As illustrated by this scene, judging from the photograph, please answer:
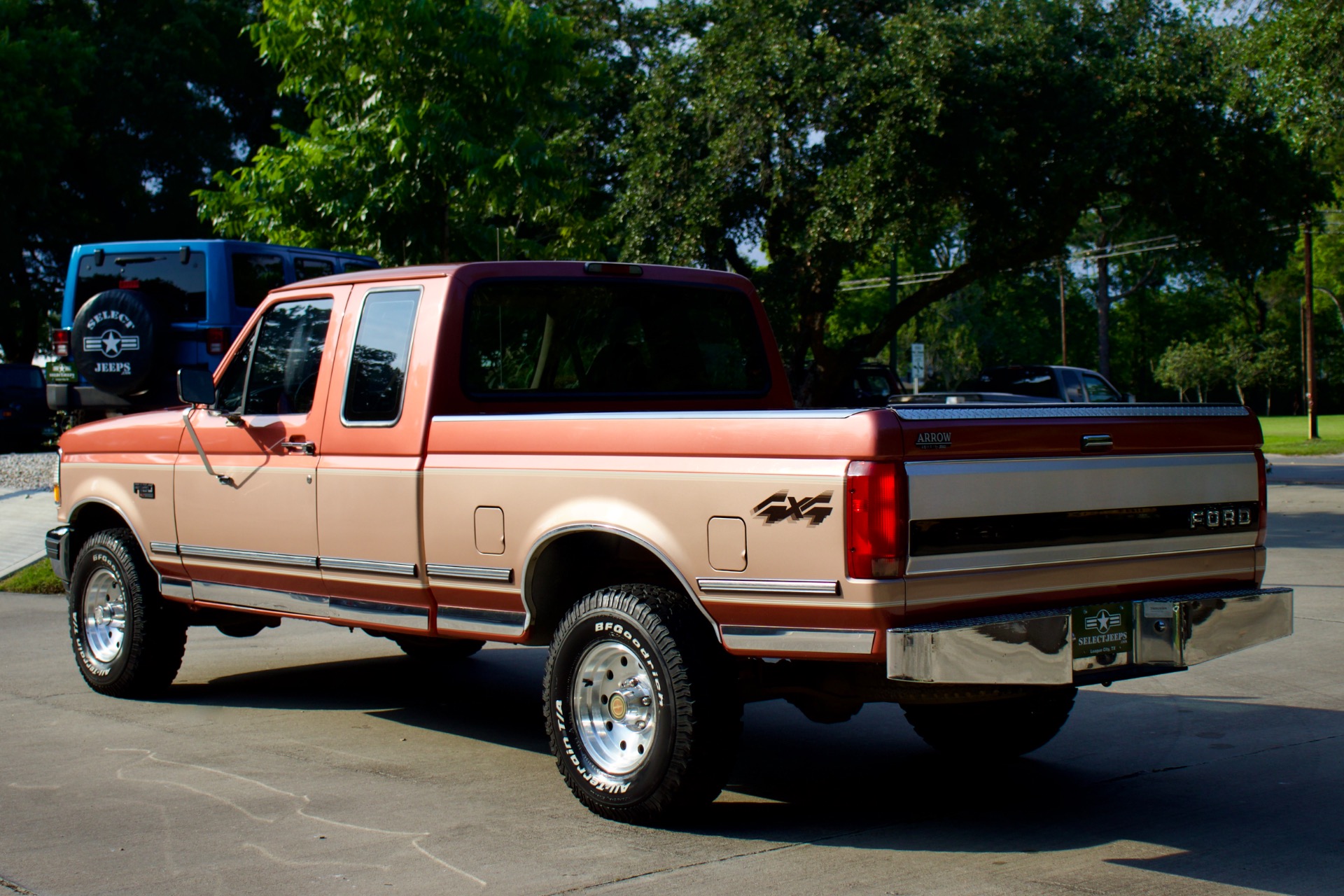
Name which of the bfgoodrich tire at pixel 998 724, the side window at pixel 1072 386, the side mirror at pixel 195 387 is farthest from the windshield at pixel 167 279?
the side window at pixel 1072 386

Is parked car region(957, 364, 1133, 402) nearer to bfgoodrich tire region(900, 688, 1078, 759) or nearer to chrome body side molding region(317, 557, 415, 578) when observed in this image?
bfgoodrich tire region(900, 688, 1078, 759)

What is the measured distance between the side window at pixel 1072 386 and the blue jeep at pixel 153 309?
13634mm

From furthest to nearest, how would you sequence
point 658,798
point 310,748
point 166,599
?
point 166,599 → point 310,748 → point 658,798

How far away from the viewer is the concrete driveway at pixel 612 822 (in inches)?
177

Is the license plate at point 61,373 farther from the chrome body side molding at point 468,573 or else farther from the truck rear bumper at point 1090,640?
the truck rear bumper at point 1090,640

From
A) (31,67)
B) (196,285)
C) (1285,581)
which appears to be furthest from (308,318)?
(31,67)

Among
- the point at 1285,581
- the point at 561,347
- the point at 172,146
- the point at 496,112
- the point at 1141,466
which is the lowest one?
the point at 1285,581

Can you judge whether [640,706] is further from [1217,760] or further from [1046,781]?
[1217,760]

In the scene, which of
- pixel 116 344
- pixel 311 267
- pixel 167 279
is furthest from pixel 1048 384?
pixel 116 344

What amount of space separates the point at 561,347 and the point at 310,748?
2.15 m

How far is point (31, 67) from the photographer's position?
3359cm

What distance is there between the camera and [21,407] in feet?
92.4

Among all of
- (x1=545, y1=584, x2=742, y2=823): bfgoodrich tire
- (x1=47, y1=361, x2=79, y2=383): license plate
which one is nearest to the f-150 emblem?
(x1=545, y1=584, x2=742, y2=823): bfgoodrich tire

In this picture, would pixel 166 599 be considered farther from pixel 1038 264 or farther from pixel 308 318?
pixel 1038 264
